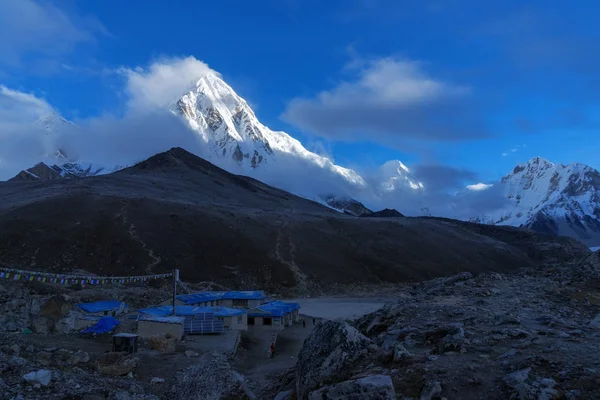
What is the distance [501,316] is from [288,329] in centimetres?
3449

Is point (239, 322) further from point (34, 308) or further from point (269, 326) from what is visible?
point (34, 308)

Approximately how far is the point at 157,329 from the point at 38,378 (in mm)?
19182

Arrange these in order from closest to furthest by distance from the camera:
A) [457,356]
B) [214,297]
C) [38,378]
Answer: [457,356] → [38,378] → [214,297]

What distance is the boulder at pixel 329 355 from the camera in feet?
43.7

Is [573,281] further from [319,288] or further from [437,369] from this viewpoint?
[319,288]

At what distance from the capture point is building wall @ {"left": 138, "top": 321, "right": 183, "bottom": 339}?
33.0 metres

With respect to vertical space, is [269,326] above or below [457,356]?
below

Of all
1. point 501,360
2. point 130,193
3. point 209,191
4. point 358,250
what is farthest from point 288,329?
point 209,191

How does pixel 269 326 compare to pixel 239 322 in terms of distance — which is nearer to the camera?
pixel 239 322

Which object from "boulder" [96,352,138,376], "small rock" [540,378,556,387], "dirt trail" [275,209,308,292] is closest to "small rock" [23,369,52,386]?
"boulder" [96,352,138,376]

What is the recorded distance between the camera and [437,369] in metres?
11.9

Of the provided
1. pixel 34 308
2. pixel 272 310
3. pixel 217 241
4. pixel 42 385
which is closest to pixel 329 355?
pixel 42 385

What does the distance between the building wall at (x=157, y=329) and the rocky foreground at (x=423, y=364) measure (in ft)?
33.1

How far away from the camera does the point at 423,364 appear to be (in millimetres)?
12414
